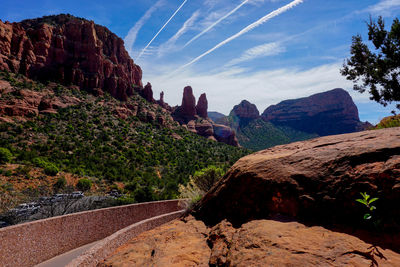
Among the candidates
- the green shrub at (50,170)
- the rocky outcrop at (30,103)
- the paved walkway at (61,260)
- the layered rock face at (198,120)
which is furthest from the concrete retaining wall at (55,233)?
the layered rock face at (198,120)

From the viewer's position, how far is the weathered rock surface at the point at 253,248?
8.25 feet

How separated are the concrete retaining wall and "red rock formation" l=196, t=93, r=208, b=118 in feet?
303

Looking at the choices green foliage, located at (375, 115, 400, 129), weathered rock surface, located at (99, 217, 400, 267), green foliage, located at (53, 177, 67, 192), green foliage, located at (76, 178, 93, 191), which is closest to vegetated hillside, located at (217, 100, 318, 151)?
green foliage, located at (76, 178, 93, 191)

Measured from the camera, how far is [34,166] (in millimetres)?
25203

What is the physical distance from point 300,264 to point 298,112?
172 m

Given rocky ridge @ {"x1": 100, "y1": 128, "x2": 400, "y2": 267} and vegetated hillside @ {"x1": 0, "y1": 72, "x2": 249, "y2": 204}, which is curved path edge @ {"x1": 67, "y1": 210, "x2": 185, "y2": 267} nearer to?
rocky ridge @ {"x1": 100, "y1": 128, "x2": 400, "y2": 267}

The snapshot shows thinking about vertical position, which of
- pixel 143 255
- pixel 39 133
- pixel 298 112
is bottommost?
pixel 143 255

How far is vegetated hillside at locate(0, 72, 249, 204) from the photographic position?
94.7 ft

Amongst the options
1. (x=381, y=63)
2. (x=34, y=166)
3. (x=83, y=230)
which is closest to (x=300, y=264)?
(x=83, y=230)

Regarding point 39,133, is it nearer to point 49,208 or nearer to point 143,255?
point 49,208

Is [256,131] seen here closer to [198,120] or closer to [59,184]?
[198,120]

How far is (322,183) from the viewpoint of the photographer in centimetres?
354

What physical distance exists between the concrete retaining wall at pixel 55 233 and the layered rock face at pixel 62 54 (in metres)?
57.9

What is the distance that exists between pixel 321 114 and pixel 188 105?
102891 mm
